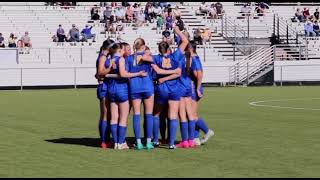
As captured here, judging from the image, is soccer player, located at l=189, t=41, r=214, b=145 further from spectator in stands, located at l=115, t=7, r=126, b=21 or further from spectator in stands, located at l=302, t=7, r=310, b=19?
spectator in stands, located at l=302, t=7, r=310, b=19

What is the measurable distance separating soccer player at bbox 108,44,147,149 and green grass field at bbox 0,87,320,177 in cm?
43

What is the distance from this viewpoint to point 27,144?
1457 cm

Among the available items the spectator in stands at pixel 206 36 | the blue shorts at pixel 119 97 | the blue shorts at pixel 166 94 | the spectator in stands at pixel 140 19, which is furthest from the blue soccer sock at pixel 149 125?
the spectator in stands at pixel 140 19

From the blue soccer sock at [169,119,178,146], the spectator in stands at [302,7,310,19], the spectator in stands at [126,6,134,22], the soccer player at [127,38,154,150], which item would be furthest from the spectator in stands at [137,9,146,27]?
the blue soccer sock at [169,119,178,146]

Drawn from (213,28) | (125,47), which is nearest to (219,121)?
(125,47)

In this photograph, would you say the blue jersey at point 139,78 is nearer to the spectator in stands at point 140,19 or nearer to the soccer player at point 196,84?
the soccer player at point 196,84

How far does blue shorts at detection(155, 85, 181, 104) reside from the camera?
13.8m

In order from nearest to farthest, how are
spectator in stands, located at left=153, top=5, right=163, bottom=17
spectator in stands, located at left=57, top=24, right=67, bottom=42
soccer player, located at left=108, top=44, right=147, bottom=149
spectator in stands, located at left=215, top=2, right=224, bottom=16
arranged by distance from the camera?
soccer player, located at left=108, top=44, right=147, bottom=149 < spectator in stands, located at left=57, top=24, right=67, bottom=42 < spectator in stands, located at left=153, top=5, right=163, bottom=17 < spectator in stands, located at left=215, top=2, right=224, bottom=16

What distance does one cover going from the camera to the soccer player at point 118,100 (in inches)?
539

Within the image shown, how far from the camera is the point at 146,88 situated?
13.7 m

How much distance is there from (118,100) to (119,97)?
7cm

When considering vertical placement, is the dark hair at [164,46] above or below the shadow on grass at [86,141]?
above

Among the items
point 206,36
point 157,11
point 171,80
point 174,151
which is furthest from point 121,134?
point 157,11

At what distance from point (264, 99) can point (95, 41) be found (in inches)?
677
